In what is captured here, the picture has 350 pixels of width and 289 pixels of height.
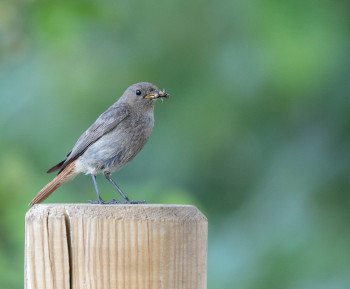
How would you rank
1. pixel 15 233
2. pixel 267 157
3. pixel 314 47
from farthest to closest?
pixel 267 157, pixel 314 47, pixel 15 233

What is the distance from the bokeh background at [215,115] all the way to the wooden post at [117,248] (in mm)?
2426

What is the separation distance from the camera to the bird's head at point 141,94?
15.9ft

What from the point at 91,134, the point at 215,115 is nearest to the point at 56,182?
the point at 91,134

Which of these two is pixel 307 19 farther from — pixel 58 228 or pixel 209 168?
pixel 58 228

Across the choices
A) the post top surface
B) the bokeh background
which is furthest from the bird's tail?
the post top surface

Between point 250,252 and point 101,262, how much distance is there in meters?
3.25

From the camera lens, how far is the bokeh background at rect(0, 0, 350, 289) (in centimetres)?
570

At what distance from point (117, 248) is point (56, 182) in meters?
1.84

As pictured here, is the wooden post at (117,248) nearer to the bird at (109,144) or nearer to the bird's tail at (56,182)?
the bird's tail at (56,182)

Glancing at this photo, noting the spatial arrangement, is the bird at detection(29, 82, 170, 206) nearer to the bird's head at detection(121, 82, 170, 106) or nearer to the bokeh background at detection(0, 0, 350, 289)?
the bird's head at detection(121, 82, 170, 106)

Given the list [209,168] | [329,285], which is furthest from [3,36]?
[329,285]

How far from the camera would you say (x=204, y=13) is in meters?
6.80

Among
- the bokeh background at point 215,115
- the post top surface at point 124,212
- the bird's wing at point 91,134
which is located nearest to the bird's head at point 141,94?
the bird's wing at point 91,134

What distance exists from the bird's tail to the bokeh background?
801 millimetres
